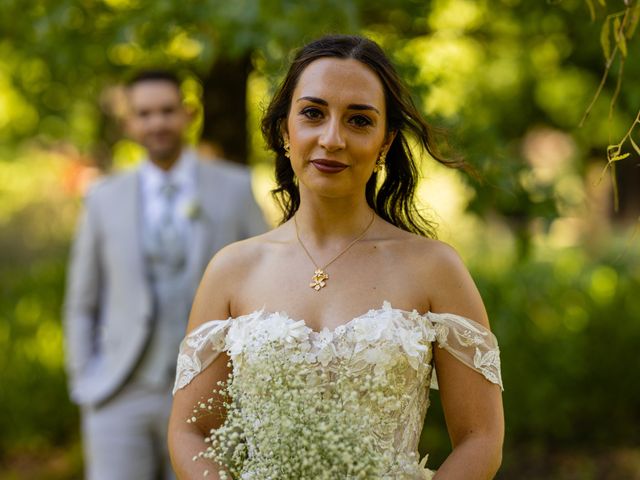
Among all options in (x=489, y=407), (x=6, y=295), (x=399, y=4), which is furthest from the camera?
(x=6, y=295)

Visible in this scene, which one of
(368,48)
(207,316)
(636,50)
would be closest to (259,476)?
(207,316)

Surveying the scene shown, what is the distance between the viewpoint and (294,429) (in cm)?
220

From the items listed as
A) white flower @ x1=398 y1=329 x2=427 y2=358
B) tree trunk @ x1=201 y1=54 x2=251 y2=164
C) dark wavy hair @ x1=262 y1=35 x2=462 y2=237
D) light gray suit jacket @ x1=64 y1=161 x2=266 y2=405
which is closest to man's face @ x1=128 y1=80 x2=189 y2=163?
light gray suit jacket @ x1=64 y1=161 x2=266 y2=405

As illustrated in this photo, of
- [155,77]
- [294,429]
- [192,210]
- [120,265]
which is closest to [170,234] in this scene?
[192,210]

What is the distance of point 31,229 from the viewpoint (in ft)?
48.5

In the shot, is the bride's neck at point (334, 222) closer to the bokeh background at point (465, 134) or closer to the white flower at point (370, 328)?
the white flower at point (370, 328)

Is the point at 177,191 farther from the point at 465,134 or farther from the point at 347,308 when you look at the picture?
the point at 347,308

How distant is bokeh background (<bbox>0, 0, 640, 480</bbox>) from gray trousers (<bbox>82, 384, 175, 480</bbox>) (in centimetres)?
145

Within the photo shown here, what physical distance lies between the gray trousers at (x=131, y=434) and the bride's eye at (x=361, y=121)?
88.8 inches

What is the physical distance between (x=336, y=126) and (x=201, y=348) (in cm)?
72

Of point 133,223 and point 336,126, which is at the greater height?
point 336,126

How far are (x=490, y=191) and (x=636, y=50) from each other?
2.85ft

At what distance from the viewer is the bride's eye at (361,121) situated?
8.45 ft

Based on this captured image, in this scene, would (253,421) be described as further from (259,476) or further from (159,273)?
(159,273)
